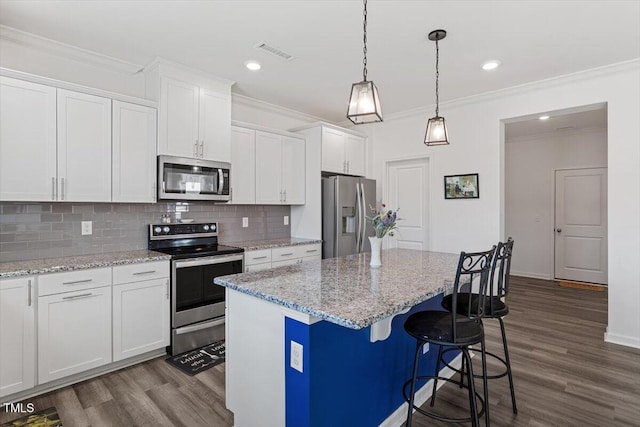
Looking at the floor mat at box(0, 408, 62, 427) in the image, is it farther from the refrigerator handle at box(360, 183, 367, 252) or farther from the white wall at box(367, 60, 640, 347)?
the white wall at box(367, 60, 640, 347)

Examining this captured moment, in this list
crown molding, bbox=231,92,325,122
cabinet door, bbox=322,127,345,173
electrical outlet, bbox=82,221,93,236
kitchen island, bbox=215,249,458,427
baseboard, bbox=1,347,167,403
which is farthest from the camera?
cabinet door, bbox=322,127,345,173

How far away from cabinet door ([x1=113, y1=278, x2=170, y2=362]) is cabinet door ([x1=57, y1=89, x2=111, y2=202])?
83 centimetres

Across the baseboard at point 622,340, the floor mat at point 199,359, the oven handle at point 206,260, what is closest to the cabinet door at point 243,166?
the oven handle at point 206,260

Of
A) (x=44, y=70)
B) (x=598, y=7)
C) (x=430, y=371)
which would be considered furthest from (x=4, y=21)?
(x=598, y=7)

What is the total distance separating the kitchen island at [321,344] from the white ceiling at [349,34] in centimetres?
184

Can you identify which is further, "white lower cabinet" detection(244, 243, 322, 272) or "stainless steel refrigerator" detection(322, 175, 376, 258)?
"stainless steel refrigerator" detection(322, 175, 376, 258)

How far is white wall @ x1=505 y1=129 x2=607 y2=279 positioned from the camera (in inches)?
233

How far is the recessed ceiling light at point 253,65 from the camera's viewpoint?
3.25m

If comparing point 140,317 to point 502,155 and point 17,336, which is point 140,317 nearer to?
point 17,336

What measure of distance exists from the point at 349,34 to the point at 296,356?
2.43 m

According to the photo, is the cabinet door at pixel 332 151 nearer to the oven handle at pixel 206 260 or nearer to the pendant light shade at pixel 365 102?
the oven handle at pixel 206 260

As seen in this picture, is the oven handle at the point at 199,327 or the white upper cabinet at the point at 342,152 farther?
the white upper cabinet at the point at 342,152

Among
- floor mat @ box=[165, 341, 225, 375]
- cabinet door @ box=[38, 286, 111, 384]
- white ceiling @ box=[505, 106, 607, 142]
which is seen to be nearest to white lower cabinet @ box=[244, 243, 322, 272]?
floor mat @ box=[165, 341, 225, 375]

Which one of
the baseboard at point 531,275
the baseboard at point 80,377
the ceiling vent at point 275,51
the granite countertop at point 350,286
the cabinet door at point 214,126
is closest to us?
the granite countertop at point 350,286
